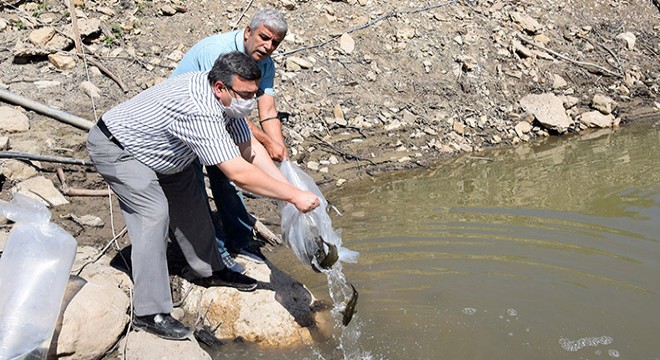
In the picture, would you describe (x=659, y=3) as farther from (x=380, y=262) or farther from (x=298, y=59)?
(x=380, y=262)

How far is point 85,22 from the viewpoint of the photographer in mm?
7742

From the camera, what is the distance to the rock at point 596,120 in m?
8.70

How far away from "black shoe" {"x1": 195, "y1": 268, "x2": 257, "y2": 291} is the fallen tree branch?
1.86 m

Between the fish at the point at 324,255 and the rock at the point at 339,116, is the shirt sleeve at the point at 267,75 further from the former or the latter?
the rock at the point at 339,116

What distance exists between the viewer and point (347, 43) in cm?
864

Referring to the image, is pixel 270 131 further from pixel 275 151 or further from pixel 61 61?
pixel 61 61

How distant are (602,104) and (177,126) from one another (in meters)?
6.78

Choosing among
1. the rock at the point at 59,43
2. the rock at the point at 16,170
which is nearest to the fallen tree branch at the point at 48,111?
the rock at the point at 16,170

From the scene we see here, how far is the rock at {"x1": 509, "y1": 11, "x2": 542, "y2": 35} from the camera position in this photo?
9766mm

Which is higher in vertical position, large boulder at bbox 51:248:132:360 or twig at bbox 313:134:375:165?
large boulder at bbox 51:248:132:360

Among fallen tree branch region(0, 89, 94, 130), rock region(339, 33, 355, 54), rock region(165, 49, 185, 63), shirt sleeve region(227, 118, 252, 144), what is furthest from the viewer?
rock region(339, 33, 355, 54)

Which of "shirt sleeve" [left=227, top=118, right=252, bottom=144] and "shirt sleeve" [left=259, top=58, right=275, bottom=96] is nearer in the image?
"shirt sleeve" [left=227, top=118, right=252, bottom=144]

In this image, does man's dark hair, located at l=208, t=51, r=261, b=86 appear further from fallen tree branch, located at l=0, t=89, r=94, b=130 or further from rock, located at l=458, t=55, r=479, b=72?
rock, located at l=458, t=55, r=479, b=72

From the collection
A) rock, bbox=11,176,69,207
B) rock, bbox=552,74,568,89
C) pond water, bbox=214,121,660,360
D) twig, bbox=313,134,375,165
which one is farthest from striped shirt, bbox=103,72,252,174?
rock, bbox=552,74,568,89
